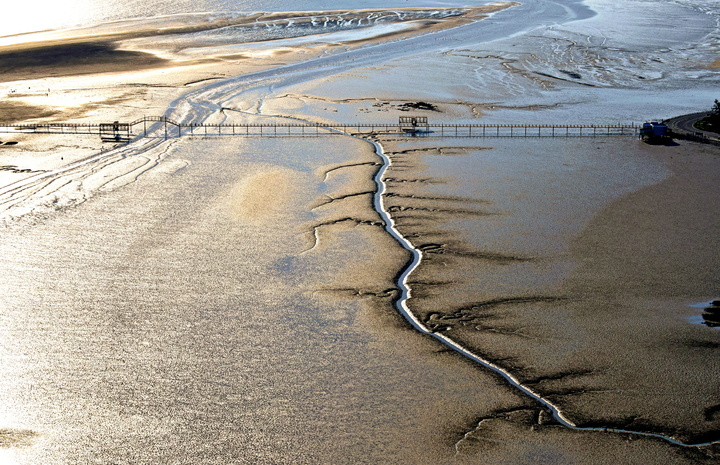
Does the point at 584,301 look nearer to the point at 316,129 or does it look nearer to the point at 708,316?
the point at 708,316

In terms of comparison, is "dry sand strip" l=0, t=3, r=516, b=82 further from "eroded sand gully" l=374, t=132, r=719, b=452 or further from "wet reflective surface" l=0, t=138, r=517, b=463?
"eroded sand gully" l=374, t=132, r=719, b=452

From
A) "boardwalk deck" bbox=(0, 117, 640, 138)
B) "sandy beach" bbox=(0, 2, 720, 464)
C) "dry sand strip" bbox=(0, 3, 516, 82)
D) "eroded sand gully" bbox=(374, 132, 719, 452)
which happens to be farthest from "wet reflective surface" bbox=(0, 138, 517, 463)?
"dry sand strip" bbox=(0, 3, 516, 82)

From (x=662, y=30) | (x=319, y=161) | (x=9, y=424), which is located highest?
(x=662, y=30)

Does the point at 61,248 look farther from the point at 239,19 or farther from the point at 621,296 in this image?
the point at 239,19

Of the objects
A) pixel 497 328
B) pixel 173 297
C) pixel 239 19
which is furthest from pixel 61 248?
pixel 239 19

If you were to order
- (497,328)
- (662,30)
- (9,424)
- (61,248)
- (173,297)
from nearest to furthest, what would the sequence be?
(9,424)
(497,328)
(173,297)
(61,248)
(662,30)

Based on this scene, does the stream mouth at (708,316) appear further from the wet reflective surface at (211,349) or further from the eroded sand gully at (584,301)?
the wet reflective surface at (211,349)
